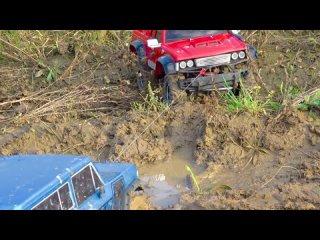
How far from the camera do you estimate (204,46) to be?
368 inches

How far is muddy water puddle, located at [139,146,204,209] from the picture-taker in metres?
6.96

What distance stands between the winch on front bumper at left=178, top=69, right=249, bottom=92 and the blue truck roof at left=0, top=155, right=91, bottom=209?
3.68 metres

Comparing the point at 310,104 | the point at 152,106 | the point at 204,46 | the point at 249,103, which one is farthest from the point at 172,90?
the point at 310,104

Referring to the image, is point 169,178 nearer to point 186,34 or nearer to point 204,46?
point 204,46

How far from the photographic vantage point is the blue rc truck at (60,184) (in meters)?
4.65

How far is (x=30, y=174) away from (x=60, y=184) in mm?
307

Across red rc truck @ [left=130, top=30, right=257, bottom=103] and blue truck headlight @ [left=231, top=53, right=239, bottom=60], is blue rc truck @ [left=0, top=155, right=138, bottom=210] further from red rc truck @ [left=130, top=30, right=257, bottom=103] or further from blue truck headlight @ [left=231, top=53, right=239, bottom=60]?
blue truck headlight @ [left=231, top=53, right=239, bottom=60]

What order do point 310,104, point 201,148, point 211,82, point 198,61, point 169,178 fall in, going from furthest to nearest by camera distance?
point 198,61 → point 211,82 → point 310,104 → point 201,148 → point 169,178

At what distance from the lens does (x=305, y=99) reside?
806cm

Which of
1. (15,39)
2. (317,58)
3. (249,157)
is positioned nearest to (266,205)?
(249,157)

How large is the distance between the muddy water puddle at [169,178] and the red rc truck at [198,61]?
1.28 meters

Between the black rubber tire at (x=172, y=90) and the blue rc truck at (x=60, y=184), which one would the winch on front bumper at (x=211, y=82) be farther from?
the blue rc truck at (x=60, y=184)

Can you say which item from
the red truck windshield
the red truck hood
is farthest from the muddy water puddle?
the red truck windshield

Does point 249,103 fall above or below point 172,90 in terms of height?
below
